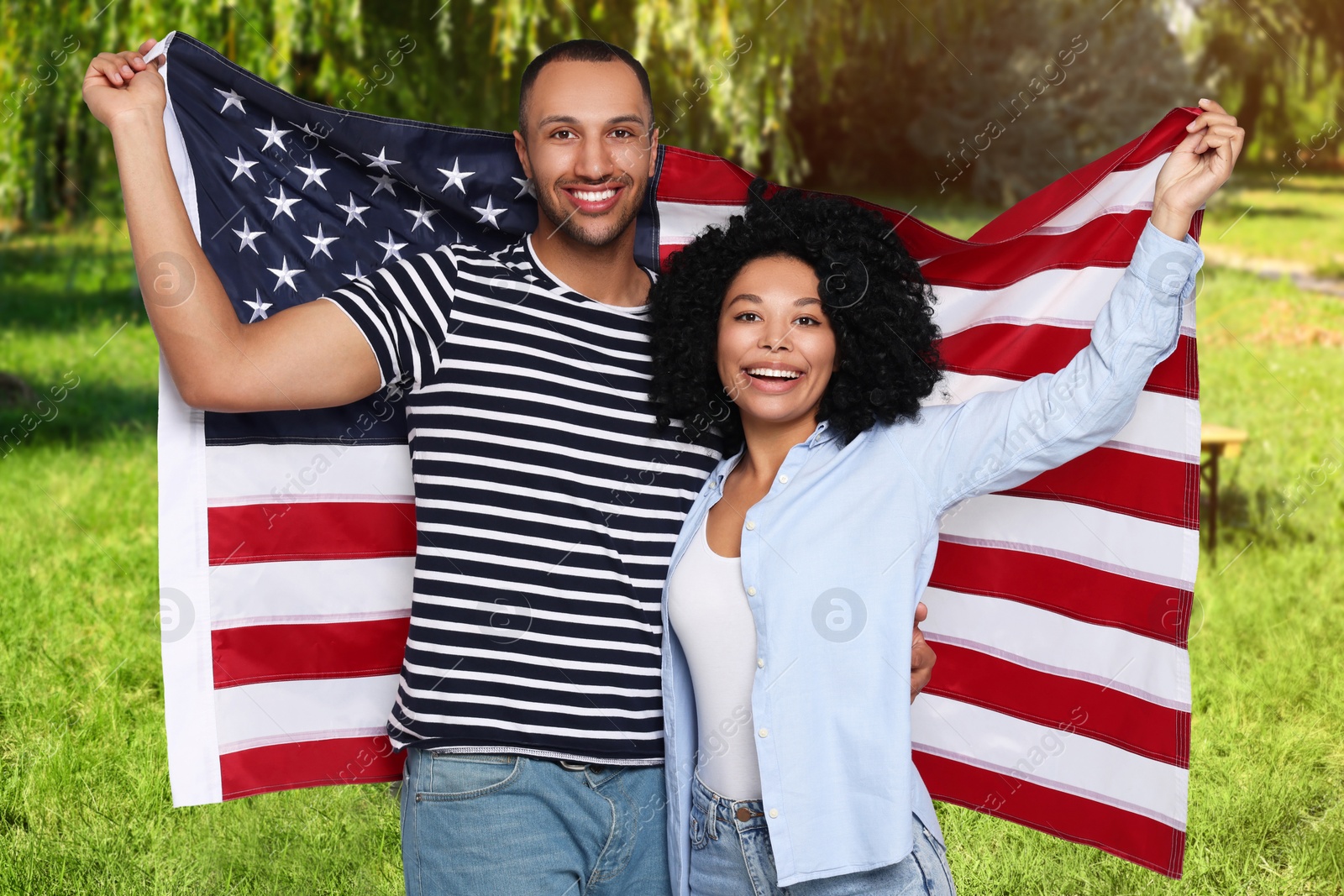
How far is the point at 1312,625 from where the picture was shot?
16.7 feet

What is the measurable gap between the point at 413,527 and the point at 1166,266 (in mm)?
A: 1753

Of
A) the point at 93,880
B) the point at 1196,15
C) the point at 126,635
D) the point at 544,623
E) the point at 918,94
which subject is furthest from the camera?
the point at 1196,15

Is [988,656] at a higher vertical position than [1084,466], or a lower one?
lower

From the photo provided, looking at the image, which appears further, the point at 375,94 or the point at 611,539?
the point at 375,94

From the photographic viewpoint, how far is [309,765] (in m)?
2.79

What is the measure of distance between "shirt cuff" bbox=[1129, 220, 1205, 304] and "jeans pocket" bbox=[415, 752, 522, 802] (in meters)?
1.45

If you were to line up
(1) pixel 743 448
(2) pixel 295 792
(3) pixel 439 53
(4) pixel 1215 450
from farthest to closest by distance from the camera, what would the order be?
(3) pixel 439 53, (4) pixel 1215 450, (2) pixel 295 792, (1) pixel 743 448

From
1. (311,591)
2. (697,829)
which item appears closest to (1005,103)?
(311,591)

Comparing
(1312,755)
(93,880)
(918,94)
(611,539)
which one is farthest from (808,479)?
(918,94)

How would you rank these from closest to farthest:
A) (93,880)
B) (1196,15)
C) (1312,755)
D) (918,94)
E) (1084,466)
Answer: (1084,466), (93,880), (1312,755), (918,94), (1196,15)

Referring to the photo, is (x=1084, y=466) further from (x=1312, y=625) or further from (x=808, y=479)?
(x=1312, y=625)

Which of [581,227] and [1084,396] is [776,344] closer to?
[581,227]

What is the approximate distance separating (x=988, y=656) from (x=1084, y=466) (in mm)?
527

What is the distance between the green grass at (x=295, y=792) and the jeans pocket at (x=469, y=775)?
160cm
